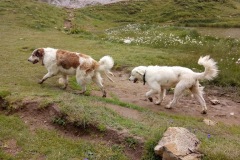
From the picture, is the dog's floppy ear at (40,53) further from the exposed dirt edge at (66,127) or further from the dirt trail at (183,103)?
the exposed dirt edge at (66,127)

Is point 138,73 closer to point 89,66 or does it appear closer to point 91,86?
point 89,66

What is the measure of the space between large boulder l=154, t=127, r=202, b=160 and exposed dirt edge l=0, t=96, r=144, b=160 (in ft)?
2.26

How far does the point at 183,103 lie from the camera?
13125mm

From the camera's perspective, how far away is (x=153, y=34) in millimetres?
27531

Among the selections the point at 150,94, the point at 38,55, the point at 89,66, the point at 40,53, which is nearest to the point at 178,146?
the point at 150,94

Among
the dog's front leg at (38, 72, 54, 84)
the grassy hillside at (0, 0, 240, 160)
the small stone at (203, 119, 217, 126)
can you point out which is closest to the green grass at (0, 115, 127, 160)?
the grassy hillside at (0, 0, 240, 160)

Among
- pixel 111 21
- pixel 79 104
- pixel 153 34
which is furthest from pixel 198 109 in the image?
pixel 111 21

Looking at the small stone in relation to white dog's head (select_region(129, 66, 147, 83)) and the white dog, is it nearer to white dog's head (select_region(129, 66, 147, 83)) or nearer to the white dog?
the white dog

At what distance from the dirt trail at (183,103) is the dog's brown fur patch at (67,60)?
1.55 metres

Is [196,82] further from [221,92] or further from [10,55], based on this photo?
[10,55]

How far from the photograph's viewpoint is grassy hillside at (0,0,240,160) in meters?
8.43

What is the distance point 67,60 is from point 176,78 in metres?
3.89

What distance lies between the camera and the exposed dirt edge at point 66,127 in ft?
27.6

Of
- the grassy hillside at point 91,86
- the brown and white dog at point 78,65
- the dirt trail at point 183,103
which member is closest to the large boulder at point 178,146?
the grassy hillside at point 91,86
